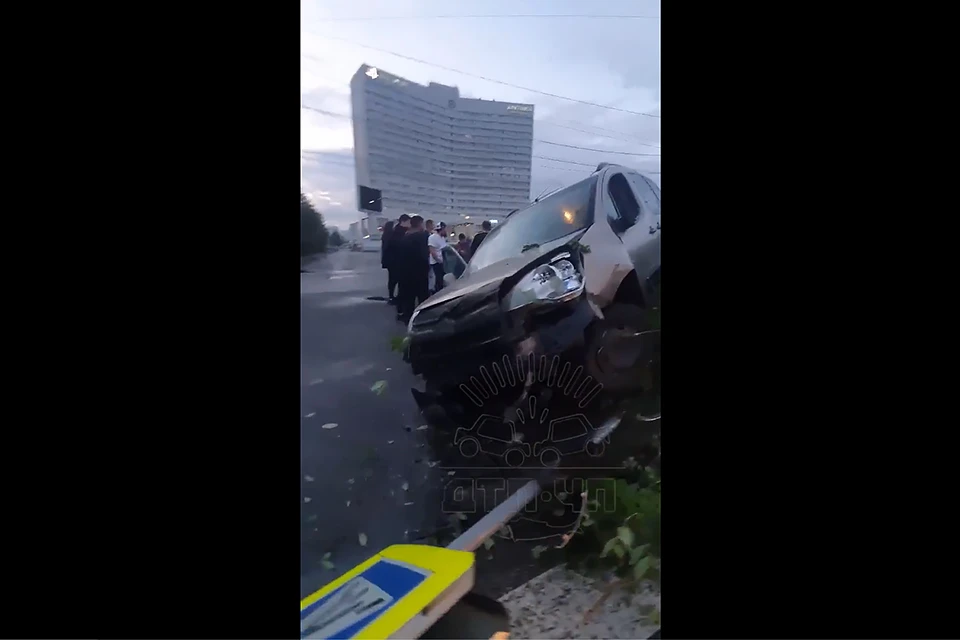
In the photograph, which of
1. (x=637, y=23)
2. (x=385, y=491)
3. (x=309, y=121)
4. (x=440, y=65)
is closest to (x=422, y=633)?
(x=385, y=491)

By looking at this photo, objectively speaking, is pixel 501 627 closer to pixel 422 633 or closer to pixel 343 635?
pixel 422 633

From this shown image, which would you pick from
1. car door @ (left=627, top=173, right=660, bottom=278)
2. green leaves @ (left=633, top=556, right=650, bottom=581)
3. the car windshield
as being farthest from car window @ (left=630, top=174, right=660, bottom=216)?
green leaves @ (left=633, top=556, right=650, bottom=581)

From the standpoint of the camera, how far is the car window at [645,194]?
1704mm

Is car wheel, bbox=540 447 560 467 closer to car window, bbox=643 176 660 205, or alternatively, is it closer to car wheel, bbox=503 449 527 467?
car wheel, bbox=503 449 527 467

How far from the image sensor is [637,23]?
1.68m

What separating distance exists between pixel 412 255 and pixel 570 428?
75cm

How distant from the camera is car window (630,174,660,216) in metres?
1.70

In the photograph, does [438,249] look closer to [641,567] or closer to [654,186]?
[654,186]

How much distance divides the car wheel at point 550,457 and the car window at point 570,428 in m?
0.05

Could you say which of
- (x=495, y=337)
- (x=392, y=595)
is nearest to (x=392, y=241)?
(x=495, y=337)

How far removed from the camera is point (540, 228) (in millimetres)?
1707

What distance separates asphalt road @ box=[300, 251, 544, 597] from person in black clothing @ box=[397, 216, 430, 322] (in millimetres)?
52
